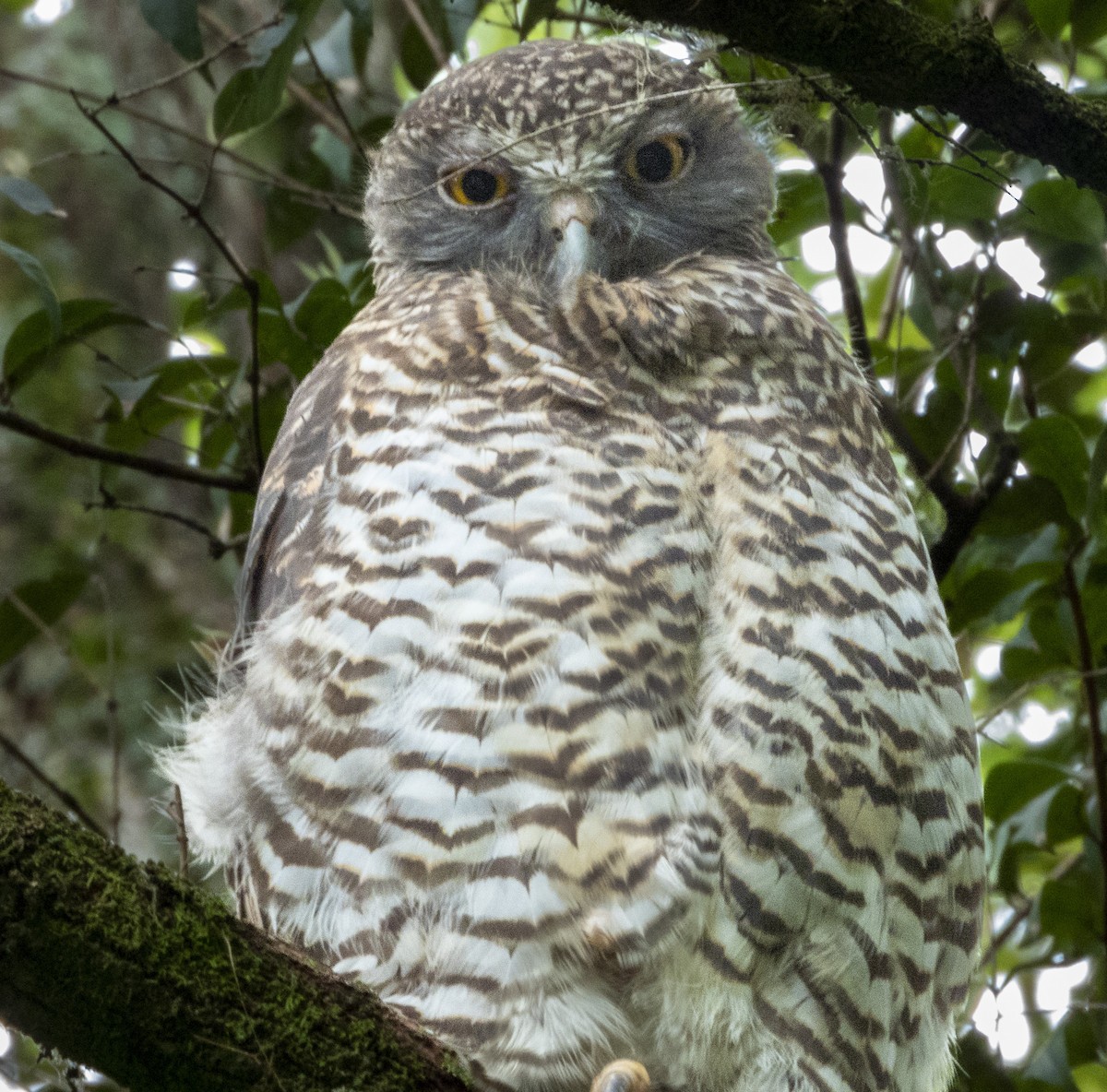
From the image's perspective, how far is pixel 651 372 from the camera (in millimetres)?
2783

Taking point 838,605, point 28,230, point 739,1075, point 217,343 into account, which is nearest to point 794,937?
point 739,1075

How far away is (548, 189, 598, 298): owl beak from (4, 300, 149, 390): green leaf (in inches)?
37.2

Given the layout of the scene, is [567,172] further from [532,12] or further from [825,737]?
[825,737]

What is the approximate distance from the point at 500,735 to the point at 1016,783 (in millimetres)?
1402

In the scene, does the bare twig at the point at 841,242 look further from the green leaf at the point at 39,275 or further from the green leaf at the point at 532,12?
the green leaf at the point at 39,275

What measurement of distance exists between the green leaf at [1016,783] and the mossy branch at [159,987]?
66.7 inches

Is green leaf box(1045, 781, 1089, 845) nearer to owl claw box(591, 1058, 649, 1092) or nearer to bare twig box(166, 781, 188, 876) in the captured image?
owl claw box(591, 1058, 649, 1092)

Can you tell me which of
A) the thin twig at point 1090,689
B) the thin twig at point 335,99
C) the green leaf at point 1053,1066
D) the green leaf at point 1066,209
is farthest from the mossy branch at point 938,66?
the green leaf at point 1053,1066

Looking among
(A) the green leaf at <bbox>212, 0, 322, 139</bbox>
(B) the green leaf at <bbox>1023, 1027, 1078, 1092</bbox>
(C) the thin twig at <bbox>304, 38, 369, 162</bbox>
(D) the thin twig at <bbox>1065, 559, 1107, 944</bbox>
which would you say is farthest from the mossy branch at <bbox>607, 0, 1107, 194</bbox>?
(B) the green leaf at <bbox>1023, 1027, 1078, 1092</bbox>

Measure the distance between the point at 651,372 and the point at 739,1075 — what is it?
1187 mm

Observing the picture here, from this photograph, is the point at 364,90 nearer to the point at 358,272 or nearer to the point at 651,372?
the point at 358,272

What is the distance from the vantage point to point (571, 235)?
3053mm

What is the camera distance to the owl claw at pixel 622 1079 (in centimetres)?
222

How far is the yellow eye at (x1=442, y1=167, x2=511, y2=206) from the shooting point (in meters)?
3.24
